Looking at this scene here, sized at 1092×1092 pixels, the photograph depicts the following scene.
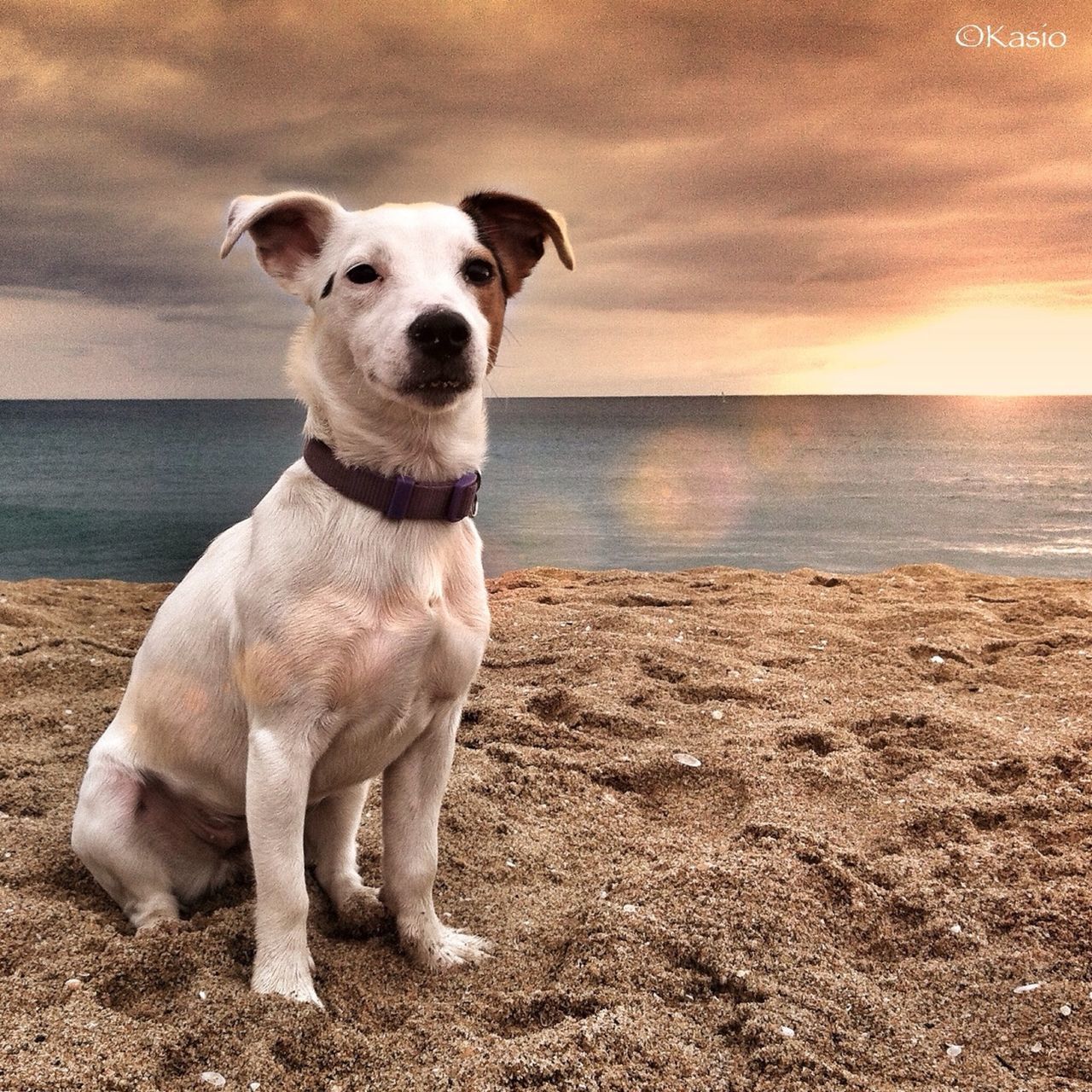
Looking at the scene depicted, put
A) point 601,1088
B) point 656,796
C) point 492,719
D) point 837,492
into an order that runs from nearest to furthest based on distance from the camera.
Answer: point 601,1088, point 656,796, point 492,719, point 837,492

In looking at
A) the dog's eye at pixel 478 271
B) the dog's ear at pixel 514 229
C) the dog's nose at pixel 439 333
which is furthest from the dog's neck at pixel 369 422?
the dog's ear at pixel 514 229

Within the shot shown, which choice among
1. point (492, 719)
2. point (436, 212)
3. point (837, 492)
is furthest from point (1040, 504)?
point (436, 212)

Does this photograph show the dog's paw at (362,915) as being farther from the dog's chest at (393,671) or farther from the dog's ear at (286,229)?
the dog's ear at (286,229)

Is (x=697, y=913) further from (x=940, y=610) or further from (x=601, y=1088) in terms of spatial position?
(x=940, y=610)

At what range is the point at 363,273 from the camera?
225cm

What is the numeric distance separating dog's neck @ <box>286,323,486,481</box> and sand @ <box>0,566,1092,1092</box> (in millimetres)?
1264

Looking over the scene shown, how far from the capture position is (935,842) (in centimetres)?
307

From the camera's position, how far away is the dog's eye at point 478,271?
2.33m

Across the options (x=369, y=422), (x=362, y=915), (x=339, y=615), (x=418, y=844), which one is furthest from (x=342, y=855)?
(x=369, y=422)

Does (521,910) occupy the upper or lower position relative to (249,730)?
lower

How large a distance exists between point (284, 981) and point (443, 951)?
47 cm

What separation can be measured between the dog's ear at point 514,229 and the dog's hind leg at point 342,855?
4.90ft

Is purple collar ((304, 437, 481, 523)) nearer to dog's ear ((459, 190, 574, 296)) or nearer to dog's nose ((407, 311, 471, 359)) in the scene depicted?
dog's nose ((407, 311, 471, 359))

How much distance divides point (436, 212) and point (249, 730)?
4.34 feet
